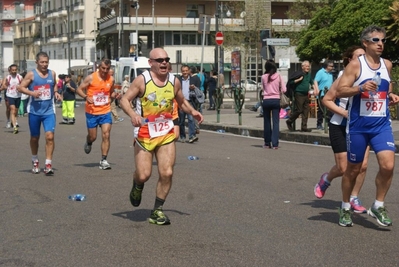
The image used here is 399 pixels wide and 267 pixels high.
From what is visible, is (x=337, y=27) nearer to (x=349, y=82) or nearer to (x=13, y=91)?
(x=13, y=91)

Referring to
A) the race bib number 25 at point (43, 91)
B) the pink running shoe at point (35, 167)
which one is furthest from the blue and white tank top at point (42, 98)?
the pink running shoe at point (35, 167)

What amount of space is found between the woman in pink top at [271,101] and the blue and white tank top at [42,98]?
Result: 5742mm

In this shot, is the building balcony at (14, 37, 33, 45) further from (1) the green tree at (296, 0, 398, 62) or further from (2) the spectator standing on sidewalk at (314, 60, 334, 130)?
(2) the spectator standing on sidewalk at (314, 60, 334, 130)

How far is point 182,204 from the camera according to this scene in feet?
33.2

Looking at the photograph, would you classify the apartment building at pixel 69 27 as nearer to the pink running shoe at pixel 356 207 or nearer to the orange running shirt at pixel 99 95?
the orange running shirt at pixel 99 95

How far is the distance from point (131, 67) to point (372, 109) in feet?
108

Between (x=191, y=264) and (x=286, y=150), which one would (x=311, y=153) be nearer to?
(x=286, y=150)

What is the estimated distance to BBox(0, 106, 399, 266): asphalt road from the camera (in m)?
7.18

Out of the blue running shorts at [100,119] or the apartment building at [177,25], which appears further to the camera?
the apartment building at [177,25]

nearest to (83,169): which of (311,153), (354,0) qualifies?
(311,153)

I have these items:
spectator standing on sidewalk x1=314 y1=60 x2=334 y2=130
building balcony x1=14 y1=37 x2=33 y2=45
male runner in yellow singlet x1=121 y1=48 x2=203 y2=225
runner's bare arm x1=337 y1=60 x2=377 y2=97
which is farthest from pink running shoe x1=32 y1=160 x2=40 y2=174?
building balcony x1=14 y1=37 x2=33 y2=45

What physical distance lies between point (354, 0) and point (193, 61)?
3152cm

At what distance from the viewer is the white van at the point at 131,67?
133 ft

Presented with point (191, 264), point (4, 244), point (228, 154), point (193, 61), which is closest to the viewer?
point (191, 264)
